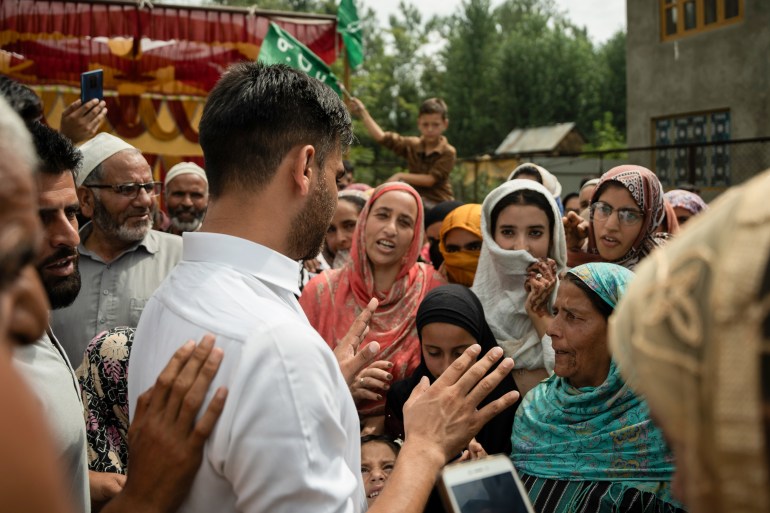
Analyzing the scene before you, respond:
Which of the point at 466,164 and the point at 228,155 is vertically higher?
the point at 466,164

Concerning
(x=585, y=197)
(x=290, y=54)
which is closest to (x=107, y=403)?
(x=585, y=197)

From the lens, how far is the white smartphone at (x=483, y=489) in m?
1.24

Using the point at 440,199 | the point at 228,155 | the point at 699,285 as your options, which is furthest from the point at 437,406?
the point at 440,199

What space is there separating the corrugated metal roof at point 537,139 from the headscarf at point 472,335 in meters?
27.1

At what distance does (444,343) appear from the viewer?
3.10m

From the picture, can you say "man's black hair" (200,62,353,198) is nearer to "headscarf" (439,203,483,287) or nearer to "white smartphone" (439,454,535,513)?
"white smartphone" (439,454,535,513)

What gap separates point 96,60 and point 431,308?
295 inches

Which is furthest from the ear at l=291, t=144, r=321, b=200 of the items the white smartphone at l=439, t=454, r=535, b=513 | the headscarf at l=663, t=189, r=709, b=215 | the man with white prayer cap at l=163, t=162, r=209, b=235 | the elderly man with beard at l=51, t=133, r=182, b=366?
the headscarf at l=663, t=189, r=709, b=215

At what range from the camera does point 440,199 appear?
24.3ft

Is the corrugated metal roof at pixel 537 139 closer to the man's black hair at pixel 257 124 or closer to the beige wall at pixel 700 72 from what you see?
the beige wall at pixel 700 72

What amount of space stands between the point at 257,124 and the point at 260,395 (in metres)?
0.64

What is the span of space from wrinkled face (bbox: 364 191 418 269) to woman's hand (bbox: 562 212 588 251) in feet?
3.22

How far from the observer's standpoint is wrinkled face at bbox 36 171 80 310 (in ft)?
7.84

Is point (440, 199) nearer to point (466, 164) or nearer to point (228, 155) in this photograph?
point (228, 155)
